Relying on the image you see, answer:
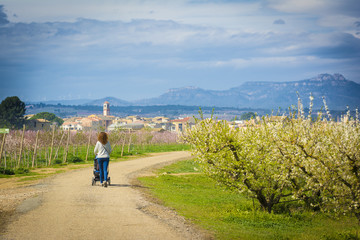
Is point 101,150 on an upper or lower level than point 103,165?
upper

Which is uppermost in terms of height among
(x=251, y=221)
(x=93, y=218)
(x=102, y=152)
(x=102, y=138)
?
(x=102, y=138)

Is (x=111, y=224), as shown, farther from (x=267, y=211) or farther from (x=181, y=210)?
(x=267, y=211)

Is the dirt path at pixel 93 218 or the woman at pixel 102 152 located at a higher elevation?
the woman at pixel 102 152

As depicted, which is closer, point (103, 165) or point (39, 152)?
point (103, 165)

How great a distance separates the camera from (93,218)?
13.2 m

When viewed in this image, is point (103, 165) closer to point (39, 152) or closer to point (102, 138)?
point (102, 138)

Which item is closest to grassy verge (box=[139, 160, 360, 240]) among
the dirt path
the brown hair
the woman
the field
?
the dirt path

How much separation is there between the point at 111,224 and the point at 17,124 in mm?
157585

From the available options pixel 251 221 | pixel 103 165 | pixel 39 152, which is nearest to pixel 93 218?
pixel 251 221

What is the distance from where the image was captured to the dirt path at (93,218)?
11.4 m

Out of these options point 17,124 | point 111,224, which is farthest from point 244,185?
point 17,124

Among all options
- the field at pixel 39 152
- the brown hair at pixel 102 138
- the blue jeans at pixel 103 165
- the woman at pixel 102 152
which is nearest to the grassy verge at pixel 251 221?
the blue jeans at pixel 103 165

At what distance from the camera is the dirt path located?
11.4 meters

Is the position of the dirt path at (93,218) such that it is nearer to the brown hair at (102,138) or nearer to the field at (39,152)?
the brown hair at (102,138)
